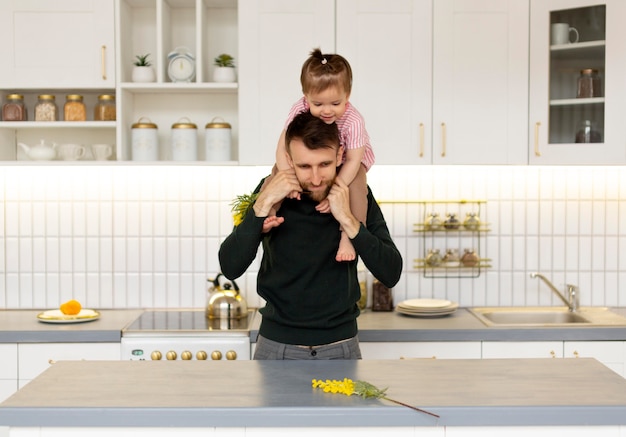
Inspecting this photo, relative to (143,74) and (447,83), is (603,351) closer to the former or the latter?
(447,83)

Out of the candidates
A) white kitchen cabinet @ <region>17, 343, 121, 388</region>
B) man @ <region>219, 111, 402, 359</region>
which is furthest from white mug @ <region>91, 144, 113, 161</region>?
man @ <region>219, 111, 402, 359</region>

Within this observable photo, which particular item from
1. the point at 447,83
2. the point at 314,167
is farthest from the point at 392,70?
the point at 314,167

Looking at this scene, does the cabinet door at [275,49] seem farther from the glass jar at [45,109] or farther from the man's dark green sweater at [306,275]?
the man's dark green sweater at [306,275]

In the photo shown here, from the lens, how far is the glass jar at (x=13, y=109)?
11.9ft

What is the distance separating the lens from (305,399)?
188 centimetres

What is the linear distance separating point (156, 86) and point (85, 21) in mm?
418

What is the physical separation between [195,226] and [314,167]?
167cm

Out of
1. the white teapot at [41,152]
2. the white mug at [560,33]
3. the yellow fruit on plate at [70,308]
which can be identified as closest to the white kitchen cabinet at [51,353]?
the yellow fruit on plate at [70,308]

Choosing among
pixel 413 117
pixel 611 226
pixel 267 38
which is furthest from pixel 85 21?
pixel 611 226

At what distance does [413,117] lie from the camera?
354 centimetres

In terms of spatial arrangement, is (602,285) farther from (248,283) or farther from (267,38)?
(267,38)

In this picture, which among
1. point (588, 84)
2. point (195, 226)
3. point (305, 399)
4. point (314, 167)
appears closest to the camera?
point (305, 399)

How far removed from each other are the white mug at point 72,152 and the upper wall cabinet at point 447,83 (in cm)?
126

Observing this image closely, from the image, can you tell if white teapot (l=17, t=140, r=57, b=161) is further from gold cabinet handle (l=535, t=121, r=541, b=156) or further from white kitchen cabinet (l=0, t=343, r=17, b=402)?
gold cabinet handle (l=535, t=121, r=541, b=156)
